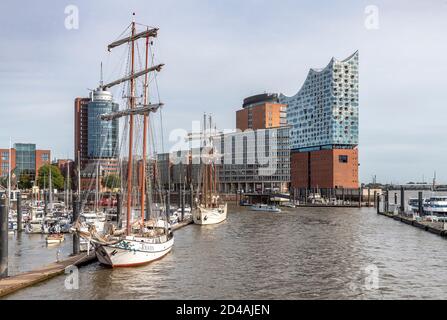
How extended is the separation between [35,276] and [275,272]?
57.6 feet

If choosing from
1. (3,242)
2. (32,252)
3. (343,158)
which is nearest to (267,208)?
(343,158)

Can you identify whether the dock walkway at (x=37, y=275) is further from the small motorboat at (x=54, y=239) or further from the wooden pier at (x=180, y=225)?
the wooden pier at (x=180, y=225)

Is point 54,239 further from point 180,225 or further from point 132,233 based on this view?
point 180,225

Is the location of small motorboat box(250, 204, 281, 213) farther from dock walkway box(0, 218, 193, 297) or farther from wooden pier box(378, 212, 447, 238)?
dock walkway box(0, 218, 193, 297)

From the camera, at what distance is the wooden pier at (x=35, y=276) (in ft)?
99.2

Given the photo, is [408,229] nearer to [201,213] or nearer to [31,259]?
[201,213]

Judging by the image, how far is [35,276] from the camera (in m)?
33.4

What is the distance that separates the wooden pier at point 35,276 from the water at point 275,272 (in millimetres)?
606

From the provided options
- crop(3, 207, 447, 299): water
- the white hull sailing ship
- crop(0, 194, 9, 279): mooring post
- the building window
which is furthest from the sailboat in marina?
the building window

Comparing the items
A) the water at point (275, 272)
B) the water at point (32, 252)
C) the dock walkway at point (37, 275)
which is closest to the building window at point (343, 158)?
the water at point (275, 272)

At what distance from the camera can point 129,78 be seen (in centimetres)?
4519

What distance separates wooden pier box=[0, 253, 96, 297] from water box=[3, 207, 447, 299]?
0.61m
